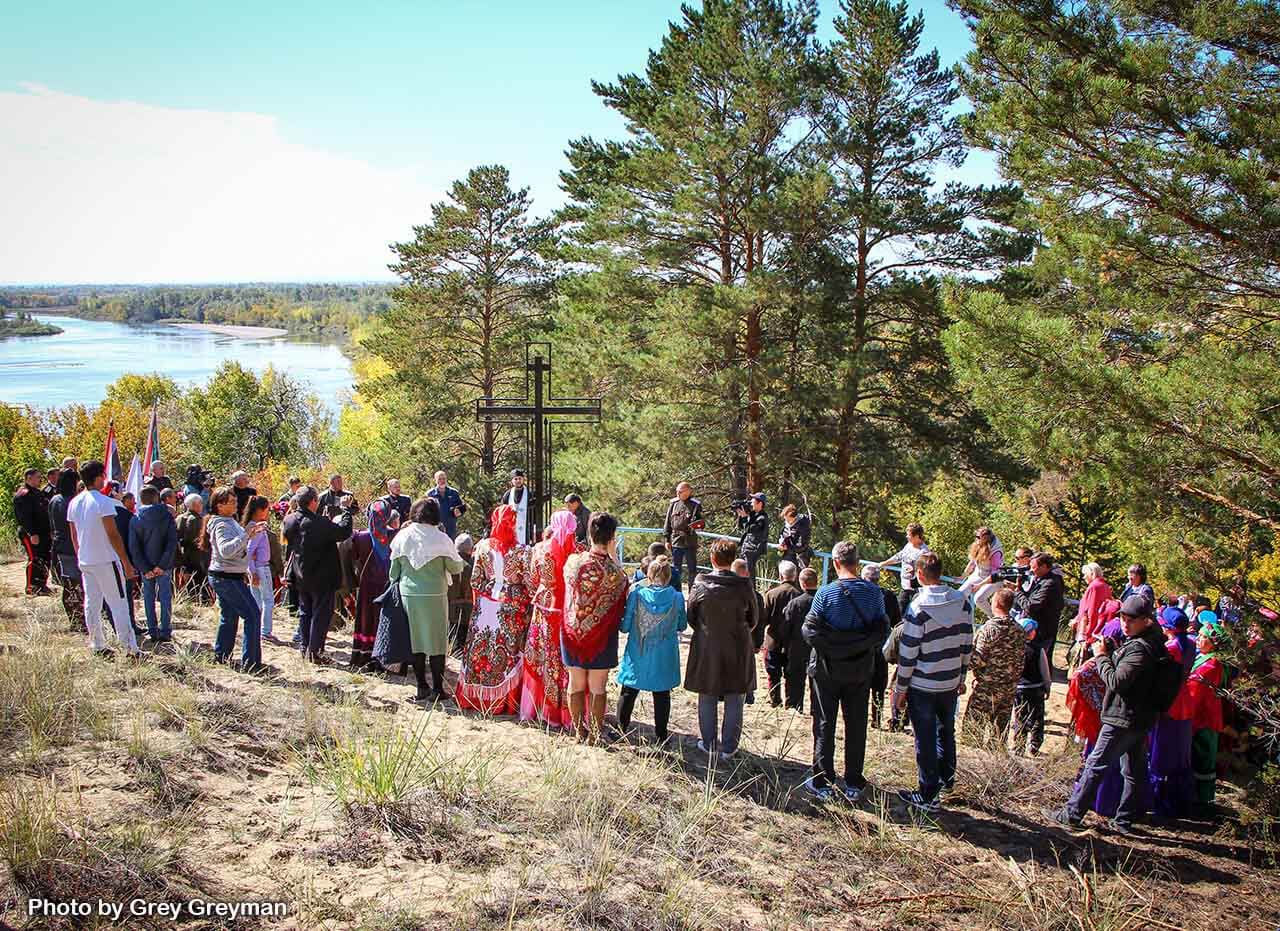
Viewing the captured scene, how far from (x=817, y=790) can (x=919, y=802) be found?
0.62 metres

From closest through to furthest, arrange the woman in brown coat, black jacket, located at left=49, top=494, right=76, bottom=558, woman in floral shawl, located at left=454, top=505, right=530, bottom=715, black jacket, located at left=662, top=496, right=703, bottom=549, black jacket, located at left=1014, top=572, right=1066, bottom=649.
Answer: the woman in brown coat → woman in floral shawl, located at left=454, top=505, right=530, bottom=715 → black jacket, located at left=1014, top=572, right=1066, bottom=649 → black jacket, located at left=49, top=494, right=76, bottom=558 → black jacket, located at left=662, top=496, right=703, bottom=549

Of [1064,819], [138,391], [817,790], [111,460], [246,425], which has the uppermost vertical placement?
[138,391]

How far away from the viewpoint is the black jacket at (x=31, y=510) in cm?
959

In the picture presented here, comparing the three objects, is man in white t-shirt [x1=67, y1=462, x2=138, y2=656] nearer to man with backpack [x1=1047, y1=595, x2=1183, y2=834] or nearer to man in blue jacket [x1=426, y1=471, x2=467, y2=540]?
man in blue jacket [x1=426, y1=471, x2=467, y2=540]

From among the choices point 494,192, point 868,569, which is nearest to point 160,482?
point 868,569

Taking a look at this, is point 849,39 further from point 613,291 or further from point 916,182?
point 613,291

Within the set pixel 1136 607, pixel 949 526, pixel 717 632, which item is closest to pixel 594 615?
pixel 717 632

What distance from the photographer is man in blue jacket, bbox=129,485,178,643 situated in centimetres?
765

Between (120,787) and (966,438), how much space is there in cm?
1745

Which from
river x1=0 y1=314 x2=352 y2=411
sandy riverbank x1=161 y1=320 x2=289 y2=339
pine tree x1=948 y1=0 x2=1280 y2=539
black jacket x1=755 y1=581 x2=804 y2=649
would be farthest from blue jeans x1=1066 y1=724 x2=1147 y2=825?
sandy riverbank x1=161 y1=320 x2=289 y2=339

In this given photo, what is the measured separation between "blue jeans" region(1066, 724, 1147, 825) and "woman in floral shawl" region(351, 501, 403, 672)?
17.7 ft

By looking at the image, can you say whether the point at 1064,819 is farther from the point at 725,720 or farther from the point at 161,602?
the point at 161,602

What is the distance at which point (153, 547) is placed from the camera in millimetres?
7723

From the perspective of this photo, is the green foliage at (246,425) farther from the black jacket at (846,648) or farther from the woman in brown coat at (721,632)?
the black jacket at (846,648)
